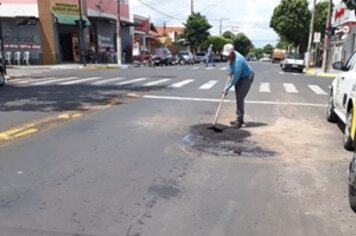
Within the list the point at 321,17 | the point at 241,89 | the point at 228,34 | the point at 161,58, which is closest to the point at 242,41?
the point at 228,34

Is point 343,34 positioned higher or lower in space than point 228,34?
higher

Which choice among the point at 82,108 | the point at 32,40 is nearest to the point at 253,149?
the point at 82,108

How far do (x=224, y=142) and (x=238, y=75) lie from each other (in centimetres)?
199

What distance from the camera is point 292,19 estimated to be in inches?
2286

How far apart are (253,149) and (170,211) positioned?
10.6 feet

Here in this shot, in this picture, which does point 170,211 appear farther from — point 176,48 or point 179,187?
point 176,48

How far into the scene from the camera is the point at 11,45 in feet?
130

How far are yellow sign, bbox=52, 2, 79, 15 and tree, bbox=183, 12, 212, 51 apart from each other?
30.3 m

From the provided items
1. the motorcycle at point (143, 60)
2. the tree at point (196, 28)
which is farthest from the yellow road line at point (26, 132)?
the tree at point (196, 28)

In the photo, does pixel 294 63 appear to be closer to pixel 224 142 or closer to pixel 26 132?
pixel 224 142

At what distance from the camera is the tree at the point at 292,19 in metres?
57.9

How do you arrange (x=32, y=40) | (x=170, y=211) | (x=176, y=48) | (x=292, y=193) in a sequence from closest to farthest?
(x=170, y=211)
(x=292, y=193)
(x=32, y=40)
(x=176, y=48)

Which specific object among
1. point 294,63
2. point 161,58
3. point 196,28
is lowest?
point 161,58

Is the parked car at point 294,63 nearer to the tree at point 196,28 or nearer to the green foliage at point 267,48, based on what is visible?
the tree at point 196,28
